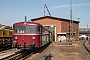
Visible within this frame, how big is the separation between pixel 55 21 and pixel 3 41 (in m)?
28.7

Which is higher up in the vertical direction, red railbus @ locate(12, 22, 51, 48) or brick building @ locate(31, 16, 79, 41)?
brick building @ locate(31, 16, 79, 41)

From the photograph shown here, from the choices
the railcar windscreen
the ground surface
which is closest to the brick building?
the ground surface

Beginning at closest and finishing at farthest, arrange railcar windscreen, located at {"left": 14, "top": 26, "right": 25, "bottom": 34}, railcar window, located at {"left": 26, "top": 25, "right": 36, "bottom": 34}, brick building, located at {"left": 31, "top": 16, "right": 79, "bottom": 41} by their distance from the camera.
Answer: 1. railcar window, located at {"left": 26, "top": 25, "right": 36, "bottom": 34}
2. railcar windscreen, located at {"left": 14, "top": 26, "right": 25, "bottom": 34}
3. brick building, located at {"left": 31, "top": 16, "right": 79, "bottom": 41}

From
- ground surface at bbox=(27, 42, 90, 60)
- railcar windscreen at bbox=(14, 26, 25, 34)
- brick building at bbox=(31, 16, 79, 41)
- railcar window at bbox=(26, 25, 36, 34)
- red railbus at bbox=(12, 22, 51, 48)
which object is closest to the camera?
ground surface at bbox=(27, 42, 90, 60)

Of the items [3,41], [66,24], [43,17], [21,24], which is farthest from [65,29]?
[21,24]

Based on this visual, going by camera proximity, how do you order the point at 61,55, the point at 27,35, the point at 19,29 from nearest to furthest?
A: the point at 27,35, the point at 61,55, the point at 19,29

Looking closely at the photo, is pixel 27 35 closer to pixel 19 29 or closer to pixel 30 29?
pixel 30 29

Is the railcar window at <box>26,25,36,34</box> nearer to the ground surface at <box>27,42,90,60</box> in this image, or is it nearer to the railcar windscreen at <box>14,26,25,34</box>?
the railcar windscreen at <box>14,26,25,34</box>

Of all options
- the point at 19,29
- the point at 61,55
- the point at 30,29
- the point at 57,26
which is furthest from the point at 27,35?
the point at 57,26

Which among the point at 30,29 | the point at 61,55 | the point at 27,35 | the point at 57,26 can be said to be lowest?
the point at 61,55

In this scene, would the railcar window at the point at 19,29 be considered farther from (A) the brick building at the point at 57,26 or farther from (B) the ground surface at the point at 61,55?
(A) the brick building at the point at 57,26

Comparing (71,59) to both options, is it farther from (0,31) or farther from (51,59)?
(0,31)

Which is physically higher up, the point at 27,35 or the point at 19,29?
the point at 19,29

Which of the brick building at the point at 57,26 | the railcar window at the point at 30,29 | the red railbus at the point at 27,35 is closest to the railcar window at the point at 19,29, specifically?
the red railbus at the point at 27,35
